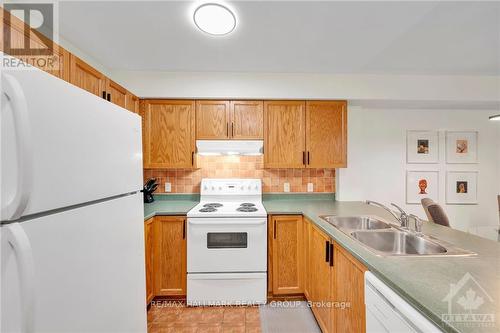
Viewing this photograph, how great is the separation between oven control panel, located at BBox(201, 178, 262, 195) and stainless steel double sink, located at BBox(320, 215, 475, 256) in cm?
97

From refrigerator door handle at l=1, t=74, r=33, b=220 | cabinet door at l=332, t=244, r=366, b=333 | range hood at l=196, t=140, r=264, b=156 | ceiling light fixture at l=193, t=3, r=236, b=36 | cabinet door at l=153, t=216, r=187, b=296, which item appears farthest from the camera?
range hood at l=196, t=140, r=264, b=156

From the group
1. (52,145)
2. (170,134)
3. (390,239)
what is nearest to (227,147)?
(170,134)

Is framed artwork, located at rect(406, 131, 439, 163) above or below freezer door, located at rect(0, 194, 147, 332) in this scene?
above

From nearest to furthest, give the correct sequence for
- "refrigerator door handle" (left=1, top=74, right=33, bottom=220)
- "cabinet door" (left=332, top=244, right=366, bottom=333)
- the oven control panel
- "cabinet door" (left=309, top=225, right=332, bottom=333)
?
"refrigerator door handle" (left=1, top=74, right=33, bottom=220)
"cabinet door" (left=332, top=244, right=366, bottom=333)
"cabinet door" (left=309, top=225, right=332, bottom=333)
the oven control panel

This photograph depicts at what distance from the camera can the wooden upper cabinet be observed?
2242 mm

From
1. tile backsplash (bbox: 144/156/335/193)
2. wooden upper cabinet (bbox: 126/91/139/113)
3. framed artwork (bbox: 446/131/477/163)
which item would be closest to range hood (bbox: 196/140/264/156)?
tile backsplash (bbox: 144/156/335/193)

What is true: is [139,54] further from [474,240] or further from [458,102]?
[458,102]

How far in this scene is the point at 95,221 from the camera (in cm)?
96

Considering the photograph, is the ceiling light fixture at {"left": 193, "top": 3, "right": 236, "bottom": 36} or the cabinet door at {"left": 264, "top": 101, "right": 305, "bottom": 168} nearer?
the ceiling light fixture at {"left": 193, "top": 3, "right": 236, "bottom": 36}

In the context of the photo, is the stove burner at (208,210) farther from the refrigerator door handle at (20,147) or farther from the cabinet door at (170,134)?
the refrigerator door handle at (20,147)

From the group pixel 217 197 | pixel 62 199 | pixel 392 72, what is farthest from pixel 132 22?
pixel 392 72

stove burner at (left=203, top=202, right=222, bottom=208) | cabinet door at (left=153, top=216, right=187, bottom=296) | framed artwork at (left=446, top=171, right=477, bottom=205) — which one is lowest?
cabinet door at (left=153, top=216, right=187, bottom=296)

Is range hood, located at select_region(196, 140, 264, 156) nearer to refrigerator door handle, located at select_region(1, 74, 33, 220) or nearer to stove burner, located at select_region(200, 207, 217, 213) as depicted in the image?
stove burner, located at select_region(200, 207, 217, 213)

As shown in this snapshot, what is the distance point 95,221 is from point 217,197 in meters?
1.79
